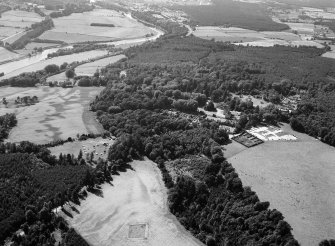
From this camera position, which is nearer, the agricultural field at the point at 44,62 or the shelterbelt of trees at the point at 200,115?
the shelterbelt of trees at the point at 200,115

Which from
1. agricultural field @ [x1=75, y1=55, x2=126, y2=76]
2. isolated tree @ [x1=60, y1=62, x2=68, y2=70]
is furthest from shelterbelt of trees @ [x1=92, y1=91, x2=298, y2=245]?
isolated tree @ [x1=60, y1=62, x2=68, y2=70]

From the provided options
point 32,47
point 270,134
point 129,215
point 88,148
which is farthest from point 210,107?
point 32,47

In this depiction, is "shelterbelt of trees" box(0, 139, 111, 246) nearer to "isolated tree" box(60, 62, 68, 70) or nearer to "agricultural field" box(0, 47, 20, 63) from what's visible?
"isolated tree" box(60, 62, 68, 70)

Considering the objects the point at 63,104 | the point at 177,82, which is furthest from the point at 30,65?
the point at 177,82

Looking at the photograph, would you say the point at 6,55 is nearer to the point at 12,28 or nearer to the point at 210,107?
the point at 12,28

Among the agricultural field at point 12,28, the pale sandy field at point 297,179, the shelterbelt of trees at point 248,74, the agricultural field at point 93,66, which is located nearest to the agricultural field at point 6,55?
the agricultural field at point 12,28

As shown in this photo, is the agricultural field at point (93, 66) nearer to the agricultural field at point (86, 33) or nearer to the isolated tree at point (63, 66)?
the isolated tree at point (63, 66)
